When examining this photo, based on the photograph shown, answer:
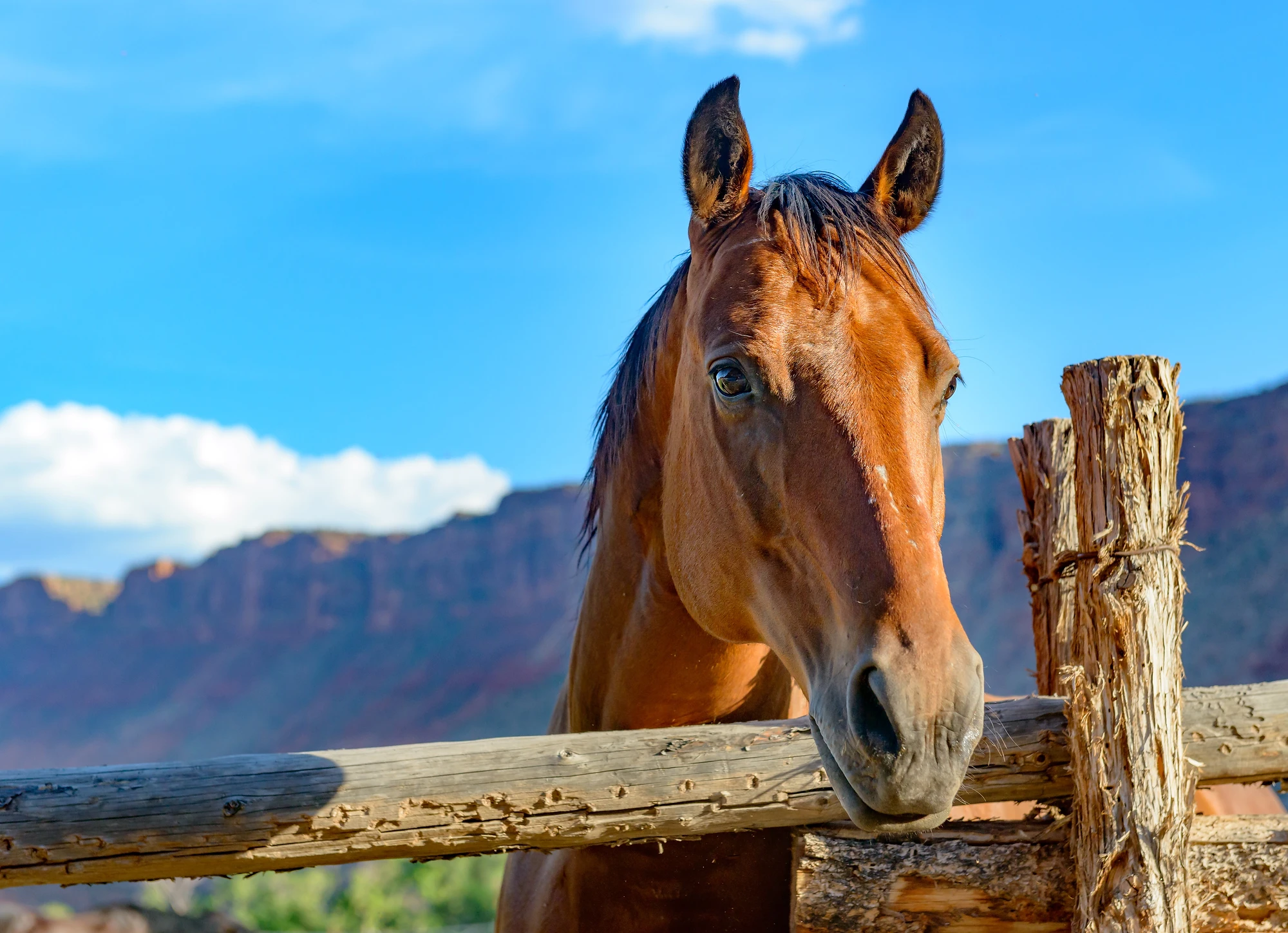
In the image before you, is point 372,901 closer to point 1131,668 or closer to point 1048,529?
point 1048,529

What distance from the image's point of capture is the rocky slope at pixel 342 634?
32.0m

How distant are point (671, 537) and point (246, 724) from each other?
4452cm

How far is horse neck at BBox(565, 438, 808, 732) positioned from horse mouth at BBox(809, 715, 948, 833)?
32.2 inches

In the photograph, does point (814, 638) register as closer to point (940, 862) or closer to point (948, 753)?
point (948, 753)

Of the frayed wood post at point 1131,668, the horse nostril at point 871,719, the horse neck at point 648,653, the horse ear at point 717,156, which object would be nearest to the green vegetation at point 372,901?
the horse neck at point 648,653

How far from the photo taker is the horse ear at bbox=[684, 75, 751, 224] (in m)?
2.40

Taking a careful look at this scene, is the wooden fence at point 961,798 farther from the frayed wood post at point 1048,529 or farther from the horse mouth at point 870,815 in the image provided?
the horse mouth at point 870,815

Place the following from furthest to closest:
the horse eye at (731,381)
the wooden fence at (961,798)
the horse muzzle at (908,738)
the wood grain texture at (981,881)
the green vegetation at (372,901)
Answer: the green vegetation at (372,901) → the wood grain texture at (981,881) → the wooden fence at (961,798) → the horse eye at (731,381) → the horse muzzle at (908,738)

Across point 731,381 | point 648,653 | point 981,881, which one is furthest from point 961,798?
point 731,381

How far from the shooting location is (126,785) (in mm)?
2223

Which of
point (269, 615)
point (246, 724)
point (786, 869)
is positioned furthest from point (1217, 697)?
point (269, 615)

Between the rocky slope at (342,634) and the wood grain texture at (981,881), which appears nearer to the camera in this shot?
the wood grain texture at (981,881)

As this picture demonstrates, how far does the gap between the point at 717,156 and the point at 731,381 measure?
70 centimetres

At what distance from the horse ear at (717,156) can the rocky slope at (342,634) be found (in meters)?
28.1
